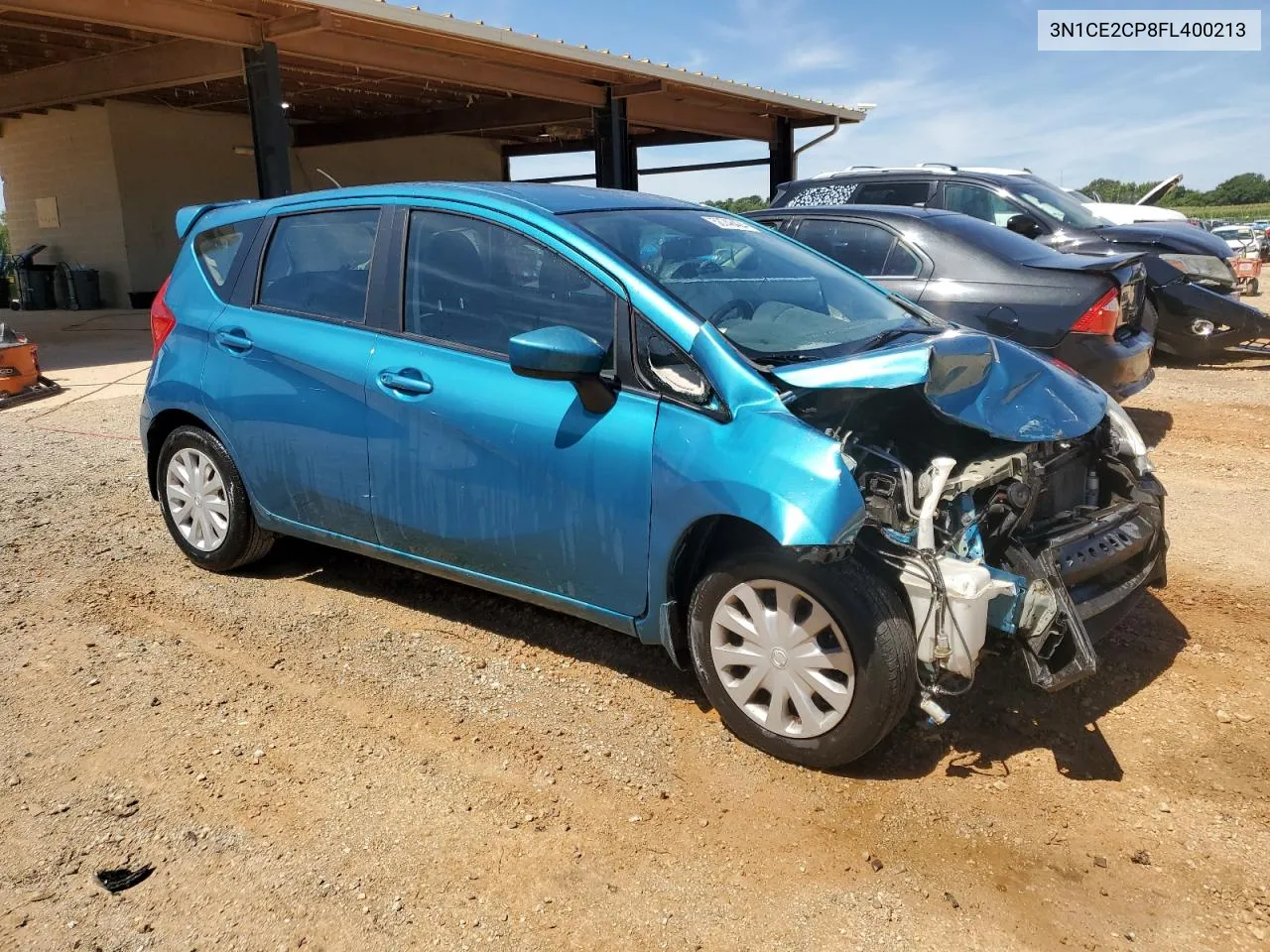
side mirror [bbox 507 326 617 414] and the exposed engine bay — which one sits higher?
side mirror [bbox 507 326 617 414]

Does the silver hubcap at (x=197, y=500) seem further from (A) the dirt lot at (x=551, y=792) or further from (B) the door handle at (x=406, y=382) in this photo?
(B) the door handle at (x=406, y=382)

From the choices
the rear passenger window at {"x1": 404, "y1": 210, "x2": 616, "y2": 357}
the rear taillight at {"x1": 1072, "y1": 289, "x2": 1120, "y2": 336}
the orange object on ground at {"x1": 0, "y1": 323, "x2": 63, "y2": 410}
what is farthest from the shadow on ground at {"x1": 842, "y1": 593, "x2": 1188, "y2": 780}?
the orange object on ground at {"x1": 0, "y1": 323, "x2": 63, "y2": 410}

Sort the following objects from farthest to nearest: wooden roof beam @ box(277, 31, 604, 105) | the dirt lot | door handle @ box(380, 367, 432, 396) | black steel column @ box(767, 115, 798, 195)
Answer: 1. black steel column @ box(767, 115, 798, 195)
2. wooden roof beam @ box(277, 31, 604, 105)
3. door handle @ box(380, 367, 432, 396)
4. the dirt lot

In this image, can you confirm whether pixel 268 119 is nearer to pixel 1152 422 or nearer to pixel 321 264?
pixel 321 264

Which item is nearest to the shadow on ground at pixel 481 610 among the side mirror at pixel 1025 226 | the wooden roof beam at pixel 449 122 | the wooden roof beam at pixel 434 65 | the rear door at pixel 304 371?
the rear door at pixel 304 371

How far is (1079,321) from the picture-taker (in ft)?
19.0

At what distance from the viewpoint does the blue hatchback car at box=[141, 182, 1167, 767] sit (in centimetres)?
290

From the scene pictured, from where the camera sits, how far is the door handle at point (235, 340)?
4.27 metres

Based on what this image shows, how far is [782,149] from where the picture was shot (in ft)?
68.1

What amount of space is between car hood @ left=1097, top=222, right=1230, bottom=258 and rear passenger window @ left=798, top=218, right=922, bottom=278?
3.77 m

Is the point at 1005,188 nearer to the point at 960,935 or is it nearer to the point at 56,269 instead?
the point at 960,935

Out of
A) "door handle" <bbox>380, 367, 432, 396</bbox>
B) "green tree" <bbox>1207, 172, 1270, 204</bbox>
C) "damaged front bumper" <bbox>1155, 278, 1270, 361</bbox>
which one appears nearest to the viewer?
"door handle" <bbox>380, 367, 432, 396</bbox>

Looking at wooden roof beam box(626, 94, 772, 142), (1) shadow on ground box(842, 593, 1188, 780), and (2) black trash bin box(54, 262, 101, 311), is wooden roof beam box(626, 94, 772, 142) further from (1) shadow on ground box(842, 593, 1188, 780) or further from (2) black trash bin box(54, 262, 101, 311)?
(1) shadow on ground box(842, 593, 1188, 780)

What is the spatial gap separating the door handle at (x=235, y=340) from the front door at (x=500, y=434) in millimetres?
806
